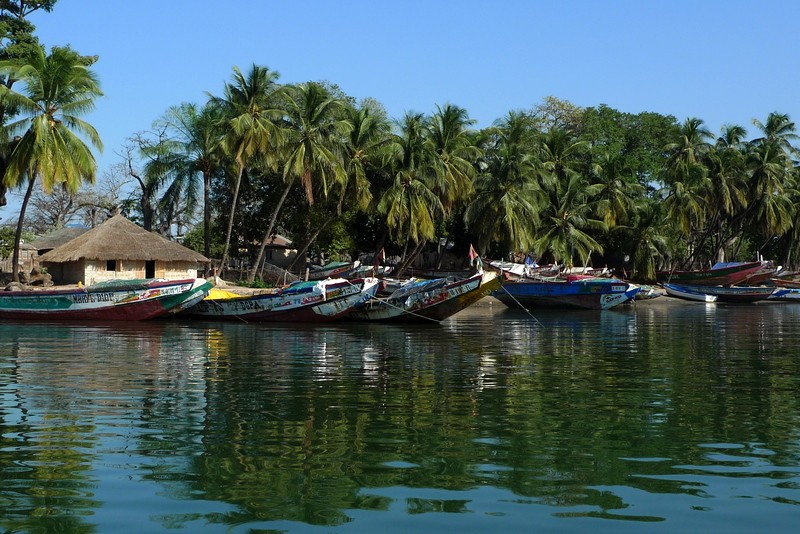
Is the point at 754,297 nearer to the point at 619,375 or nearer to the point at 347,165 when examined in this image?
the point at 347,165

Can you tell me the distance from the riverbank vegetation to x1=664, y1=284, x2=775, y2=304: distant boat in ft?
16.4

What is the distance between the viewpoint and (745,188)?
2662 inches

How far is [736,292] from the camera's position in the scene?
5794 centimetres

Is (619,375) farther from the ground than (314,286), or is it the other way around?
(314,286)

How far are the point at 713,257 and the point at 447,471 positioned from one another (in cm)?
6706

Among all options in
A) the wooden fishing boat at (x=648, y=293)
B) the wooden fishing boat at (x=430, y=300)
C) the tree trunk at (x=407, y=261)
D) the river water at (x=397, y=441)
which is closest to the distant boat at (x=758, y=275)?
the wooden fishing boat at (x=648, y=293)

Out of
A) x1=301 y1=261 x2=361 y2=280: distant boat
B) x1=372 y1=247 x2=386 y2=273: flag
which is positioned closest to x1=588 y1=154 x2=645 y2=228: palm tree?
x1=372 y1=247 x2=386 y2=273: flag

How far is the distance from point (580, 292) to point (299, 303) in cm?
1856

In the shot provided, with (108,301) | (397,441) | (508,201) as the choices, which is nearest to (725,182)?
(508,201)

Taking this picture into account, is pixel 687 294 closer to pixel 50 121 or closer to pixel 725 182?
pixel 725 182

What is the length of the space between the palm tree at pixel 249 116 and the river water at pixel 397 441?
2156 centimetres

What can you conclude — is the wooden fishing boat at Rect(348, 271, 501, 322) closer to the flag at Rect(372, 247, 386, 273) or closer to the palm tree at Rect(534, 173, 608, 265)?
the flag at Rect(372, 247, 386, 273)

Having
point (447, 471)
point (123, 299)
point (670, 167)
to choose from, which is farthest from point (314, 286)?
point (670, 167)

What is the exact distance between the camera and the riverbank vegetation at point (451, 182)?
153ft
